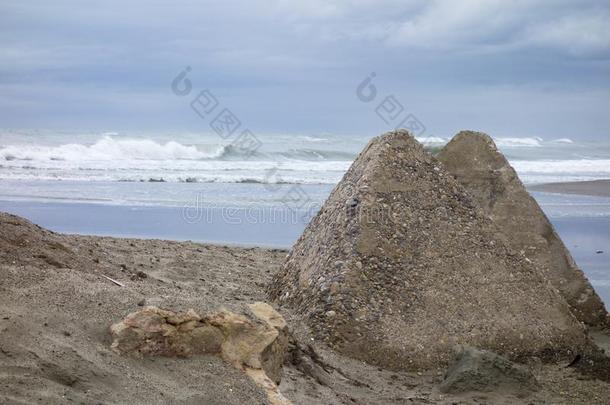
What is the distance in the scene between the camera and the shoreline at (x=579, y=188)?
77.0ft

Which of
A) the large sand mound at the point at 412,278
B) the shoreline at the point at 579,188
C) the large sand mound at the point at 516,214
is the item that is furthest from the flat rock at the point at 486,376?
the shoreline at the point at 579,188

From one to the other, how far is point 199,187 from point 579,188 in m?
11.0

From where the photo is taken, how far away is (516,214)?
8328mm

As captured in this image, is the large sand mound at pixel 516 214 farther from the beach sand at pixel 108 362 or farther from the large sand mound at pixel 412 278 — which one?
the beach sand at pixel 108 362

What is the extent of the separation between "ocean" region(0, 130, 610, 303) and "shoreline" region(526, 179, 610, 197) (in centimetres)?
108

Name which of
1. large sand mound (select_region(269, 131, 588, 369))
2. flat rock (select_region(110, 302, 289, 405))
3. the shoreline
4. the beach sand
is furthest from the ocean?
flat rock (select_region(110, 302, 289, 405))

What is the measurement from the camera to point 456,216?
697 cm

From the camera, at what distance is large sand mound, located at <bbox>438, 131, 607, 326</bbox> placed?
7922mm

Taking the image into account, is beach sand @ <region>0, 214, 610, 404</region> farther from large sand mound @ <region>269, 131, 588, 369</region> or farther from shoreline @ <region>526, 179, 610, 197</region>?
shoreline @ <region>526, 179, 610, 197</region>

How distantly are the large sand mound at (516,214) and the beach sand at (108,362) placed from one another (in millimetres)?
1760

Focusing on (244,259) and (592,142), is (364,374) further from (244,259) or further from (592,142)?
(592,142)

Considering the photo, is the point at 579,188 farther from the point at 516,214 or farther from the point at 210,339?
the point at 210,339

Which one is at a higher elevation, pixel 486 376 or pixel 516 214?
pixel 516 214

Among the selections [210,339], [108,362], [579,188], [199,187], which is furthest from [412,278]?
[579,188]
